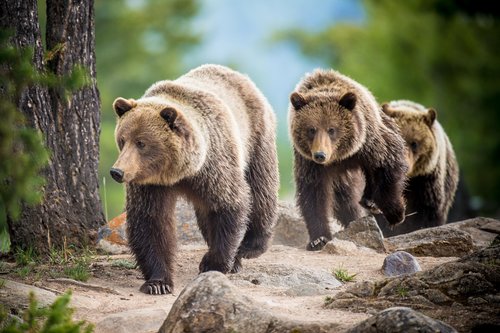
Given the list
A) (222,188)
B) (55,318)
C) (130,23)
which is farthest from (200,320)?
(130,23)

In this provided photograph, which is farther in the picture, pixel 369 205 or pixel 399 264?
pixel 369 205

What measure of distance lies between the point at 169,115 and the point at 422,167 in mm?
4495

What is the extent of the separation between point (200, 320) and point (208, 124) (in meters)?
2.49

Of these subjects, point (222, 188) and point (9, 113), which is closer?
point (9, 113)

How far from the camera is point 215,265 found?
7582 mm

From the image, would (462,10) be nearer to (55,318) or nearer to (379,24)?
(379,24)

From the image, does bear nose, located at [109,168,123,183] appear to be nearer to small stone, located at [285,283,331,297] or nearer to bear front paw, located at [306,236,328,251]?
small stone, located at [285,283,331,297]

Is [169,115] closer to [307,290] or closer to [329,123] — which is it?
[307,290]

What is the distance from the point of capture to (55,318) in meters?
4.67

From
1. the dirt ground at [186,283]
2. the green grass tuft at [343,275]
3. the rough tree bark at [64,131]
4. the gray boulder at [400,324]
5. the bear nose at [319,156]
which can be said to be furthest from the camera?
the bear nose at [319,156]

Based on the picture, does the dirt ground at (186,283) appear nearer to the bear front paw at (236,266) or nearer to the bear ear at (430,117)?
the bear front paw at (236,266)

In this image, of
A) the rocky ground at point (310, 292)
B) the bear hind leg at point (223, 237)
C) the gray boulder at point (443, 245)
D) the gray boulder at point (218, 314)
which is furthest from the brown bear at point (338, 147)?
the gray boulder at point (218, 314)

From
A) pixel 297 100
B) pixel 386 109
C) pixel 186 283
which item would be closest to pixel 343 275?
pixel 186 283

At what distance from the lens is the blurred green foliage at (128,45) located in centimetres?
3038
